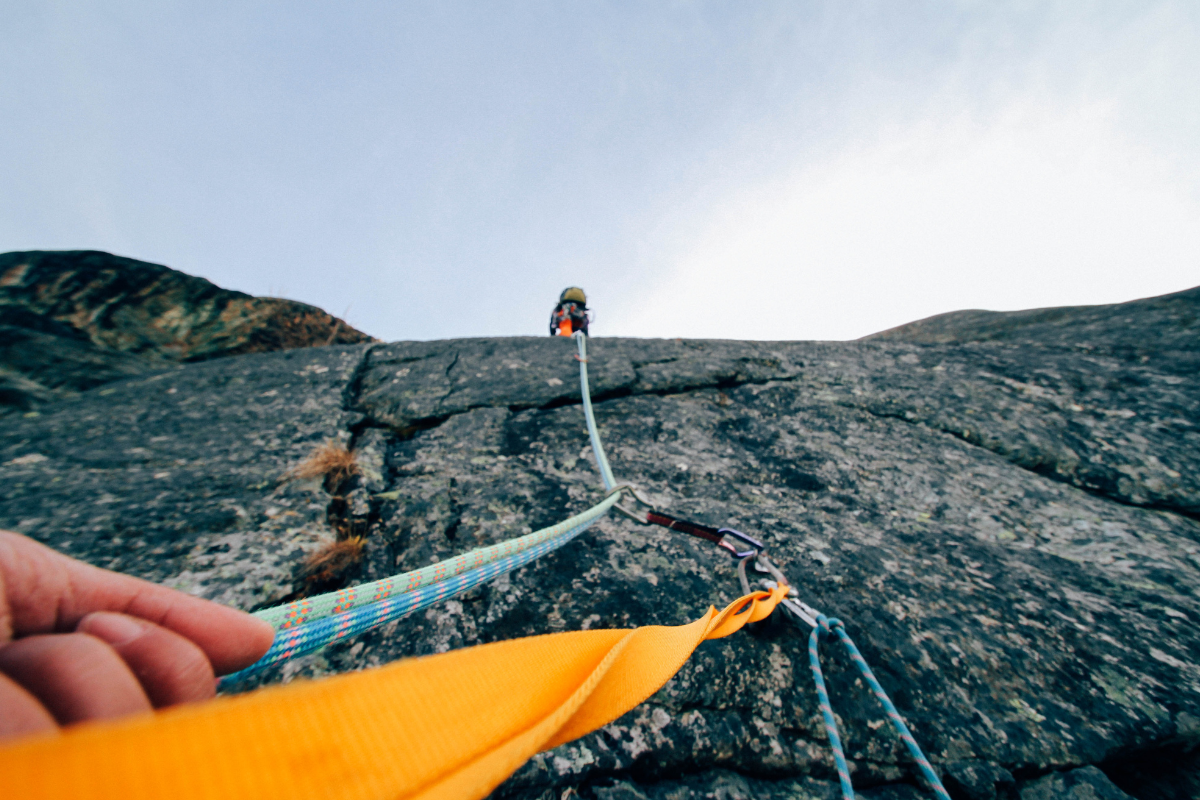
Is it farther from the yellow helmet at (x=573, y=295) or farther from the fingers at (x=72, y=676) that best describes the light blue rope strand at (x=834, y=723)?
the yellow helmet at (x=573, y=295)

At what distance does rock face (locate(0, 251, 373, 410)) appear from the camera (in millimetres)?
2916

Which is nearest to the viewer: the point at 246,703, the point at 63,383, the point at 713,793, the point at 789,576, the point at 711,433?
the point at 246,703

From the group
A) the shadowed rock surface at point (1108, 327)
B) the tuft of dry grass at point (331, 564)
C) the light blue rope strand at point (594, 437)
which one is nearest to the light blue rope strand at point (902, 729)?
the light blue rope strand at point (594, 437)

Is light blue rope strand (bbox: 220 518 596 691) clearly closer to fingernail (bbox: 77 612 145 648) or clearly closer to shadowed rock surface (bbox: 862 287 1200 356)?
fingernail (bbox: 77 612 145 648)

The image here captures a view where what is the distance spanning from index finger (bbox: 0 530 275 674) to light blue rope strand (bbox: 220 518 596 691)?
11 centimetres

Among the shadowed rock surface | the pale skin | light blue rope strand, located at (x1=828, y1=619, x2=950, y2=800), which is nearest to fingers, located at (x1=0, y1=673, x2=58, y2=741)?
the pale skin

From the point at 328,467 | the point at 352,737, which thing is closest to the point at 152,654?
the point at 352,737

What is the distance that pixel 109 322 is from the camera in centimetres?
342

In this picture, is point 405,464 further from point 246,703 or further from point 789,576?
point 246,703

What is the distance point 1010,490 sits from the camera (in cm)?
209

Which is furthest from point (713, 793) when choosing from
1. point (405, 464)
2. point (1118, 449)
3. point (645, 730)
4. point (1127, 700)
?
point (1118, 449)

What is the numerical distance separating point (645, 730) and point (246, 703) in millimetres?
1003

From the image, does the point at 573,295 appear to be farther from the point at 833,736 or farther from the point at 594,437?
the point at 833,736

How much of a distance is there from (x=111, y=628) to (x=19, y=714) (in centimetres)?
17
